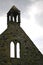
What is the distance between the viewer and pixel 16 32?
105 ft

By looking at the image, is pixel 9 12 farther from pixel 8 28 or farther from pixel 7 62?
pixel 7 62

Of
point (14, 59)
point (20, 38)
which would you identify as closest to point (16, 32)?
point (20, 38)

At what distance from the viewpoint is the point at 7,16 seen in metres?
32.4

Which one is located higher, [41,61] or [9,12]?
[9,12]

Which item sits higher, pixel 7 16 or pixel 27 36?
pixel 7 16

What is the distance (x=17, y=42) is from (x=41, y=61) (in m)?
3.26

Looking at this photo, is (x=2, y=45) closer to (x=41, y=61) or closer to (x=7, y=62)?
(x=7, y=62)

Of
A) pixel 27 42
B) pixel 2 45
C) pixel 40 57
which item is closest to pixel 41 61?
pixel 40 57

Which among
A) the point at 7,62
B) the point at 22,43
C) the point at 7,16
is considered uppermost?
the point at 7,16

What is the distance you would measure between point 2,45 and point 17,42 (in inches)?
68.0

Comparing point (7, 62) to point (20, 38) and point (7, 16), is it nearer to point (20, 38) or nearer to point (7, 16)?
point (20, 38)

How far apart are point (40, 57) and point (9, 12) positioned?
5.82 metres

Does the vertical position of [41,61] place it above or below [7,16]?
below

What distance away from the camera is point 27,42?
32031mm
